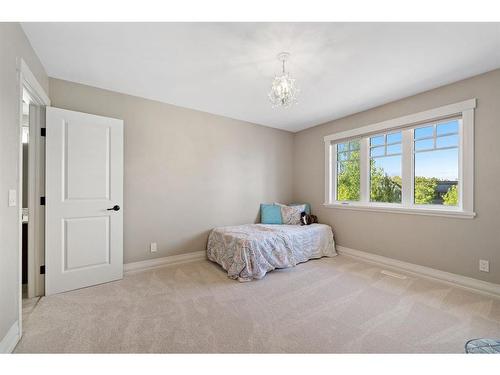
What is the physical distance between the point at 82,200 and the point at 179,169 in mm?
1251

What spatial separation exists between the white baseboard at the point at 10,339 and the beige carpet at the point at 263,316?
0.16 feet

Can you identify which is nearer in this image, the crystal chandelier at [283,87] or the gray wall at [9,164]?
the gray wall at [9,164]

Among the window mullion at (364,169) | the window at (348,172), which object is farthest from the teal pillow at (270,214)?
the window mullion at (364,169)

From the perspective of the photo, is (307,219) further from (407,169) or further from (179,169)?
(179,169)

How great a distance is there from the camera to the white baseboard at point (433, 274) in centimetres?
231

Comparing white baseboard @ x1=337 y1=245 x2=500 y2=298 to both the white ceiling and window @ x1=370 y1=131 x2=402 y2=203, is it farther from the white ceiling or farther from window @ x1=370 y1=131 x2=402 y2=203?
the white ceiling

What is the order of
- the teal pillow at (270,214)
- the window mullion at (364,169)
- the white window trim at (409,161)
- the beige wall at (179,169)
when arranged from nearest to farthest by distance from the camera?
the white window trim at (409,161) < the beige wall at (179,169) < the window mullion at (364,169) < the teal pillow at (270,214)

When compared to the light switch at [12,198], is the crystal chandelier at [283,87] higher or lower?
higher

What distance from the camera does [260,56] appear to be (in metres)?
2.05

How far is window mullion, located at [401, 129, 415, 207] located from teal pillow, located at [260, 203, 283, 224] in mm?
1903

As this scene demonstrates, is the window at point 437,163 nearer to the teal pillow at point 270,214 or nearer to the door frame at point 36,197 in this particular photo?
the teal pillow at point 270,214

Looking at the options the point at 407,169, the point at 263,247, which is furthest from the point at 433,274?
the point at 263,247

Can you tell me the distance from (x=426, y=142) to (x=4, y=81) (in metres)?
4.22
